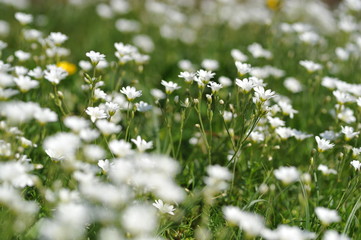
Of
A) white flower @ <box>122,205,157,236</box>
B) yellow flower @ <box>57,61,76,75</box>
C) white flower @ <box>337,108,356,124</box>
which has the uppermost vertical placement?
white flower @ <box>122,205,157,236</box>

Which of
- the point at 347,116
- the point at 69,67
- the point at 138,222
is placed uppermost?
the point at 138,222

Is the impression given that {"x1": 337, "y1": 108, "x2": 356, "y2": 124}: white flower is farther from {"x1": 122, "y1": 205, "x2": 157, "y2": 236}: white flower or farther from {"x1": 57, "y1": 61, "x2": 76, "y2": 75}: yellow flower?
{"x1": 57, "y1": 61, "x2": 76, "y2": 75}: yellow flower

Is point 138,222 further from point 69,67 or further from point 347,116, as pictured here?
point 69,67

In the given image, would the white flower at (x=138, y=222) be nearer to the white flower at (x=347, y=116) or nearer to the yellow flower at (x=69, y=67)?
the white flower at (x=347, y=116)

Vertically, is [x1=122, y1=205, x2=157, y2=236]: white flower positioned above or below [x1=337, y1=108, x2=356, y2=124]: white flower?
above

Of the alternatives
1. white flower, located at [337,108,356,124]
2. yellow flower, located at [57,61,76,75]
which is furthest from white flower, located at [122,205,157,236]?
yellow flower, located at [57,61,76,75]

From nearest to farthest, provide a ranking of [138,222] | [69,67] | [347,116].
Answer: 1. [138,222]
2. [347,116]
3. [69,67]

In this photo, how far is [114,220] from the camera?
168 centimetres

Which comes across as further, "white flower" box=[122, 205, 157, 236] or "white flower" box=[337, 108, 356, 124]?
"white flower" box=[337, 108, 356, 124]

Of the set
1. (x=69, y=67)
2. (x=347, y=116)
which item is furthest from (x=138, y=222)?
(x=69, y=67)

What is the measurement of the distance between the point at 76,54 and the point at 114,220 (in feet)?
12.1

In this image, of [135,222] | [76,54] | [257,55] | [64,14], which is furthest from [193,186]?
[64,14]

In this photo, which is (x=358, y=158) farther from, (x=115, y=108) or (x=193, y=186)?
(x=115, y=108)

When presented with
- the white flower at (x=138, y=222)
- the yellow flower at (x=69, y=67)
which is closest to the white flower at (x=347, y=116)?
the white flower at (x=138, y=222)
